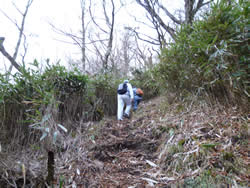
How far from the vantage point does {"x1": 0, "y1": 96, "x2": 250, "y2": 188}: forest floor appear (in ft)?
4.01

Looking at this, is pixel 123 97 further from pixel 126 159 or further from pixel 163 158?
pixel 163 158

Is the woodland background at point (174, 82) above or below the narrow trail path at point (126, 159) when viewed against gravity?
above

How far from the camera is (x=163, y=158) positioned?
166 centimetres

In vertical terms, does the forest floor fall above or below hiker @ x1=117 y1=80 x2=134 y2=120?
below

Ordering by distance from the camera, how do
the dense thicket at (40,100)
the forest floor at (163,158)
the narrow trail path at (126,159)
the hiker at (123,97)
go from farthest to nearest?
the hiker at (123,97)
the dense thicket at (40,100)
the narrow trail path at (126,159)
the forest floor at (163,158)

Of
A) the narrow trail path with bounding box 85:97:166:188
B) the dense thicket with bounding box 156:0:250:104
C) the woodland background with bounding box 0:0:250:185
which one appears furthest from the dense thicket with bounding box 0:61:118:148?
the dense thicket with bounding box 156:0:250:104

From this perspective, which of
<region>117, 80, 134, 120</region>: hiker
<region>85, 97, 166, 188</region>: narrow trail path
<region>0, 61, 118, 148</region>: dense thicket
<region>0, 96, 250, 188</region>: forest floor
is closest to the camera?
<region>0, 96, 250, 188</region>: forest floor

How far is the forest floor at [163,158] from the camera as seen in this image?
1223 mm

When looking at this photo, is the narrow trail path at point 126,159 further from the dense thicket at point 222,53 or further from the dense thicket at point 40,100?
the dense thicket at point 222,53

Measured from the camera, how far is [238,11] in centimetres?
174

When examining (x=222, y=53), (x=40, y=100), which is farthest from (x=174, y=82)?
(x=40, y=100)

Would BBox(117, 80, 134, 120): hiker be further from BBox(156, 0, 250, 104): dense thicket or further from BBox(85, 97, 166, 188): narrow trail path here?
BBox(156, 0, 250, 104): dense thicket

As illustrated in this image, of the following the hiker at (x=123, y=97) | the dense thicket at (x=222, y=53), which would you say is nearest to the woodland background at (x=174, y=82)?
Answer: the dense thicket at (x=222, y=53)

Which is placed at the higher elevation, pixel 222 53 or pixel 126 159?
pixel 222 53
